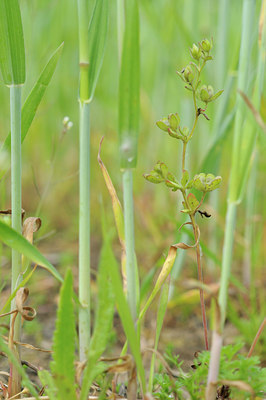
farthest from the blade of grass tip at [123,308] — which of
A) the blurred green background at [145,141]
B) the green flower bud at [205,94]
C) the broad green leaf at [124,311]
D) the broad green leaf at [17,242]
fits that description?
the blurred green background at [145,141]

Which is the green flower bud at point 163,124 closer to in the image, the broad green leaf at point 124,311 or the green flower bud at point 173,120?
the green flower bud at point 173,120

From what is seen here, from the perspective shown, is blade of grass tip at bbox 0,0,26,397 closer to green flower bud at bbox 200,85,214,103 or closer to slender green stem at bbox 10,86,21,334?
slender green stem at bbox 10,86,21,334

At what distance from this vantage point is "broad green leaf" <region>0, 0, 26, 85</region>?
0.58 metres

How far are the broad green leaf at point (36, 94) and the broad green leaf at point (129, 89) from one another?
11cm

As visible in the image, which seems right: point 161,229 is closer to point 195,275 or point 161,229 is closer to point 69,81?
point 195,275

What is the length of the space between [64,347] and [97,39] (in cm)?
39

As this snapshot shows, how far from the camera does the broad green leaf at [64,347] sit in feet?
1.59

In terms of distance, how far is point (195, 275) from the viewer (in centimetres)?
131

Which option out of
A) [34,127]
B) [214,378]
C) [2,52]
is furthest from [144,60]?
[214,378]

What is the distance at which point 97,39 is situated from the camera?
63cm

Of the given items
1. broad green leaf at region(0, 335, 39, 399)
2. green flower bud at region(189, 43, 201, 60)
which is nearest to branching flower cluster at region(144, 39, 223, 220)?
green flower bud at region(189, 43, 201, 60)

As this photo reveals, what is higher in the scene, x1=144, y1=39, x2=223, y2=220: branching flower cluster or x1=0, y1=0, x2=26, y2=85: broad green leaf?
x1=0, y1=0, x2=26, y2=85: broad green leaf

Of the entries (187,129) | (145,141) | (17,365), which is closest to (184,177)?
(187,129)

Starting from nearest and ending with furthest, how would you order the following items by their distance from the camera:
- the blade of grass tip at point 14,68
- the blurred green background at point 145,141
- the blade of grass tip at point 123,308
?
the blade of grass tip at point 123,308 → the blade of grass tip at point 14,68 → the blurred green background at point 145,141
